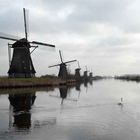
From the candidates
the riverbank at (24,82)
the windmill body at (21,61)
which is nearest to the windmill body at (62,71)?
the riverbank at (24,82)

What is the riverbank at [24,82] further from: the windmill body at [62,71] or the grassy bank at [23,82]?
the windmill body at [62,71]

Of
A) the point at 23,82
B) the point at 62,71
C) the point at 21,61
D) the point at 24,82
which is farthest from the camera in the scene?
the point at 62,71

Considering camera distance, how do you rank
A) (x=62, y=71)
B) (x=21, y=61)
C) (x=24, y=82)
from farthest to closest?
(x=62, y=71), (x=21, y=61), (x=24, y=82)

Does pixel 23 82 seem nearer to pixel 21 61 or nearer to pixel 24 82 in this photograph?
pixel 24 82

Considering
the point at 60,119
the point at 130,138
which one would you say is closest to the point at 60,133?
the point at 130,138

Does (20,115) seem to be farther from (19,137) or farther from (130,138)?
(130,138)

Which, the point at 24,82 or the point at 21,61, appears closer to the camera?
the point at 24,82

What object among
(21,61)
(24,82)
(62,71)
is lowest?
(24,82)

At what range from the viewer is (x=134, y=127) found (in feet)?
54.6

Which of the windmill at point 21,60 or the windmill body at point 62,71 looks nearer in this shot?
the windmill at point 21,60

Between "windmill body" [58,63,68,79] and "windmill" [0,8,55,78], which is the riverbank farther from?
"windmill body" [58,63,68,79]

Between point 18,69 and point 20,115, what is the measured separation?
36.1 m

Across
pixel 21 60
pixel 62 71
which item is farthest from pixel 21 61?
pixel 62 71

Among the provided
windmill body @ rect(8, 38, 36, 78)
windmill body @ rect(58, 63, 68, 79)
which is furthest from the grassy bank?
windmill body @ rect(58, 63, 68, 79)
